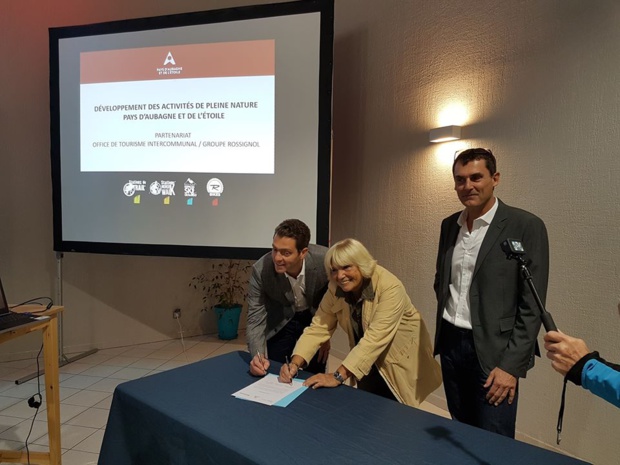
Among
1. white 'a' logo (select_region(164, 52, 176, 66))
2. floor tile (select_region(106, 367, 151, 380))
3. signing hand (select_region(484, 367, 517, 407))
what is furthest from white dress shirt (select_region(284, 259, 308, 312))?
white 'a' logo (select_region(164, 52, 176, 66))

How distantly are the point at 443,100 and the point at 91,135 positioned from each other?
272 cm

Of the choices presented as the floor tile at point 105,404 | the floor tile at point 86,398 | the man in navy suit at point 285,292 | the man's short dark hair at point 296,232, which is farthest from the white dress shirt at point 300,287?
the floor tile at point 86,398

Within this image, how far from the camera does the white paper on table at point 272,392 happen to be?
1.44 metres

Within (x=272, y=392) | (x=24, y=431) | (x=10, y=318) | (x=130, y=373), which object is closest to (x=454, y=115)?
(x=272, y=392)

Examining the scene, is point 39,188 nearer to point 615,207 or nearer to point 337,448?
point 337,448

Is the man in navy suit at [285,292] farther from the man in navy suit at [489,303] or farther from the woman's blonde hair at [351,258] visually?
the man in navy suit at [489,303]

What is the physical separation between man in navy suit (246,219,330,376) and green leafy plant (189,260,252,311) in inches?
91.6

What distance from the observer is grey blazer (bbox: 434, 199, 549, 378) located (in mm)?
1494

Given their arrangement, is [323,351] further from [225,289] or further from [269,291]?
[225,289]

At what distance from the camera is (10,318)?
199 cm

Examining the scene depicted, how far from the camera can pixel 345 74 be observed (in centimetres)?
373

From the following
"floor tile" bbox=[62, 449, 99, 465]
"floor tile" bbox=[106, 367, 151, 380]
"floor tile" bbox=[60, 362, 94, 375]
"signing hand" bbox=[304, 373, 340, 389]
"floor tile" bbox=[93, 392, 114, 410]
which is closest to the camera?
"signing hand" bbox=[304, 373, 340, 389]

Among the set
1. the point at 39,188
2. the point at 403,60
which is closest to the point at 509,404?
the point at 403,60

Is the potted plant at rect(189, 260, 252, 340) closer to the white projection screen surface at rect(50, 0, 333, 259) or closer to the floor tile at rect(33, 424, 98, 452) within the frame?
the white projection screen surface at rect(50, 0, 333, 259)
